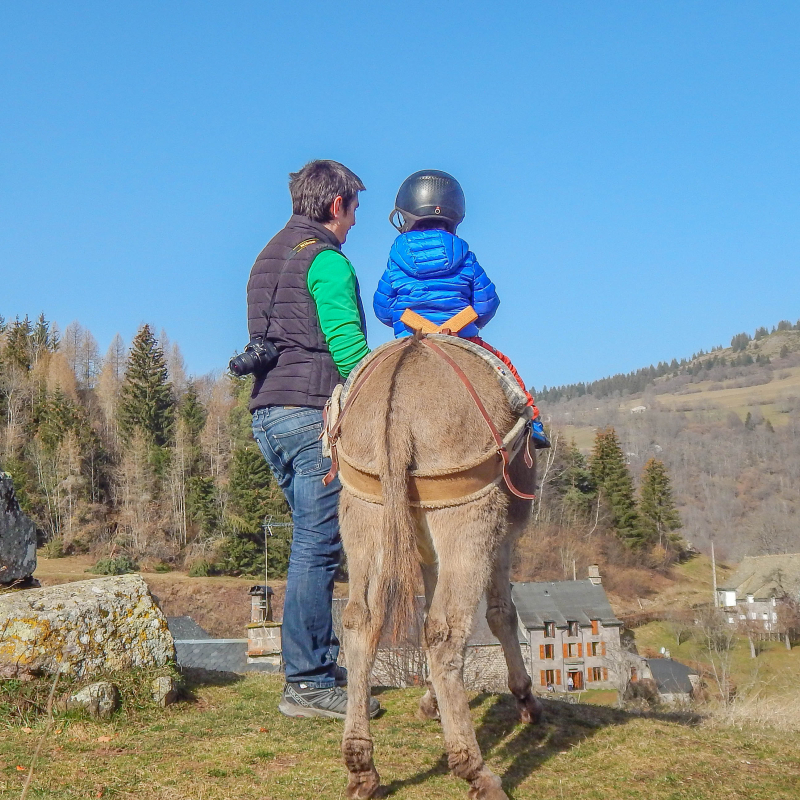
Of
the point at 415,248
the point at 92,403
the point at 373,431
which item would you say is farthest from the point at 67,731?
the point at 92,403

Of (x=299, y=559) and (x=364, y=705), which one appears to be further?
(x=299, y=559)

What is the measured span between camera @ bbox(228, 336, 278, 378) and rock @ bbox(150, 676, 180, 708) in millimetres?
2059

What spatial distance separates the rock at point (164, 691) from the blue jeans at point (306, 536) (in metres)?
0.75

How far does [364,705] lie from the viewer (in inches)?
146

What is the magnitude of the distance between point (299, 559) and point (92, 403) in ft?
259

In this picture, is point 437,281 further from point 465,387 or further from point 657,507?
point 657,507

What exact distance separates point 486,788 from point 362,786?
0.56 meters

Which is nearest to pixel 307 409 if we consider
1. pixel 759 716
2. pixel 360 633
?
pixel 360 633

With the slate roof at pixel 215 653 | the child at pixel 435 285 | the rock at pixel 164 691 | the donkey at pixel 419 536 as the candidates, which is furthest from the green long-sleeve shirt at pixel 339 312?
the slate roof at pixel 215 653

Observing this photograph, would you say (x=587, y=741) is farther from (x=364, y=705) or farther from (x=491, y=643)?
(x=491, y=643)

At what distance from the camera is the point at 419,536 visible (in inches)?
159

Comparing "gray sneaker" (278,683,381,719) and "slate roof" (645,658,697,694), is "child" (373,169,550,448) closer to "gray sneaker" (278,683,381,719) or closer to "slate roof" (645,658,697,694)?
"gray sneaker" (278,683,381,719)

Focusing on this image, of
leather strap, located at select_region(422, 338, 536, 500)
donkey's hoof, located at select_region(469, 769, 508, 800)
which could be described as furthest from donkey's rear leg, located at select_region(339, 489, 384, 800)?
leather strap, located at select_region(422, 338, 536, 500)

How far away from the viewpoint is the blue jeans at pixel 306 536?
5141 millimetres
